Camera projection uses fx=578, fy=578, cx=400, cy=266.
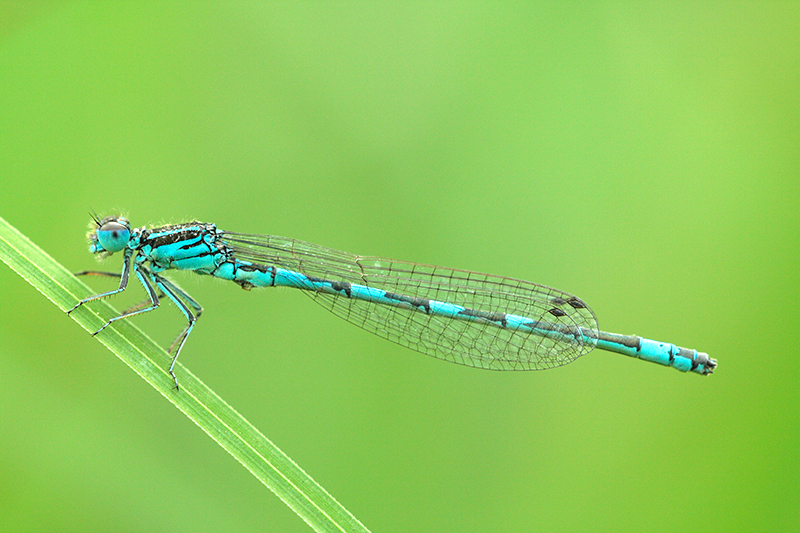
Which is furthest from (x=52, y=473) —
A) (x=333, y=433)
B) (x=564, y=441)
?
(x=564, y=441)

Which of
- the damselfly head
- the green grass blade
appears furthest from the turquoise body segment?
the green grass blade

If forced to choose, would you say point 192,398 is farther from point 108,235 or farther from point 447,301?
point 447,301

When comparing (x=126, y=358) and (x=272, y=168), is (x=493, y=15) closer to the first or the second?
(x=272, y=168)

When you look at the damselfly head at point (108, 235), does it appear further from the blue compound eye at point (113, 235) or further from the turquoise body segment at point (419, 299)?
the turquoise body segment at point (419, 299)

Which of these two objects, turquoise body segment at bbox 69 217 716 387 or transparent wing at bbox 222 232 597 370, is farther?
transparent wing at bbox 222 232 597 370

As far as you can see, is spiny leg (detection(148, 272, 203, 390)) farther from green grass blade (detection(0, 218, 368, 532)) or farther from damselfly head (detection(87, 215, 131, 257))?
green grass blade (detection(0, 218, 368, 532))

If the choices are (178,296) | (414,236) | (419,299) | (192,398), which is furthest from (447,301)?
(192,398)
